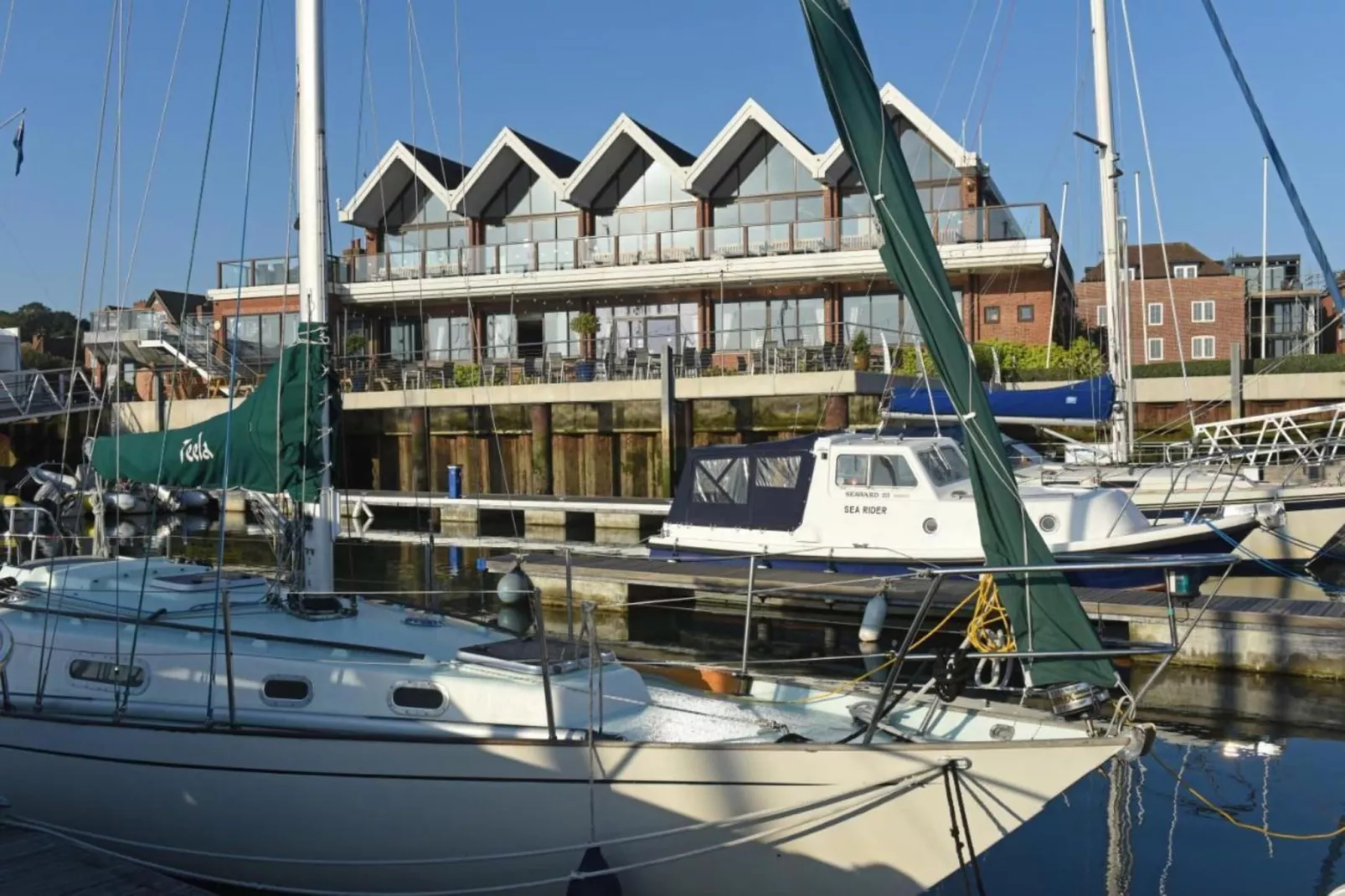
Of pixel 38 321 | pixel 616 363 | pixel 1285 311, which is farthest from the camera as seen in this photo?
pixel 38 321

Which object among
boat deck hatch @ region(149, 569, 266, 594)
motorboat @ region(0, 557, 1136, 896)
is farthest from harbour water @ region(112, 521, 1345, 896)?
boat deck hatch @ region(149, 569, 266, 594)

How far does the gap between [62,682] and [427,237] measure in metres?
33.8

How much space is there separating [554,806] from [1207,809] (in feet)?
17.1

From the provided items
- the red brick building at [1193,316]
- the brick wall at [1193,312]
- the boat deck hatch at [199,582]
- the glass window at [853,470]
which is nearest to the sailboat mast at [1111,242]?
the glass window at [853,470]

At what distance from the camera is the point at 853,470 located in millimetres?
16188

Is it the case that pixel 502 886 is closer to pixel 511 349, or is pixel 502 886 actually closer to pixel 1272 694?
pixel 1272 694

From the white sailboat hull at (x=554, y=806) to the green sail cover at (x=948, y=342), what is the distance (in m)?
0.73

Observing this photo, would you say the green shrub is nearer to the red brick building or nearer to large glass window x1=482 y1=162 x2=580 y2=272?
large glass window x1=482 y1=162 x2=580 y2=272

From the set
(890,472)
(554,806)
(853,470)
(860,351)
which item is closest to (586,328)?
(860,351)

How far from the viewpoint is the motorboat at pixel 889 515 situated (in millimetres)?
15359

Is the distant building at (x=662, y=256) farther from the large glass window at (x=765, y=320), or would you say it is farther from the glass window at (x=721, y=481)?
the glass window at (x=721, y=481)

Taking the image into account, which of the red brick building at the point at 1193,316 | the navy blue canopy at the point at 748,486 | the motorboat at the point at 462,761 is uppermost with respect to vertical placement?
the red brick building at the point at 1193,316

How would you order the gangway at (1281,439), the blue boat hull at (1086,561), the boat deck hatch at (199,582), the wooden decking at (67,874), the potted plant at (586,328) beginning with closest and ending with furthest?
the wooden decking at (67,874)
the boat deck hatch at (199,582)
the blue boat hull at (1086,561)
the gangway at (1281,439)
the potted plant at (586,328)

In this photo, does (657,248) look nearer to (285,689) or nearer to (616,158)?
(616,158)
